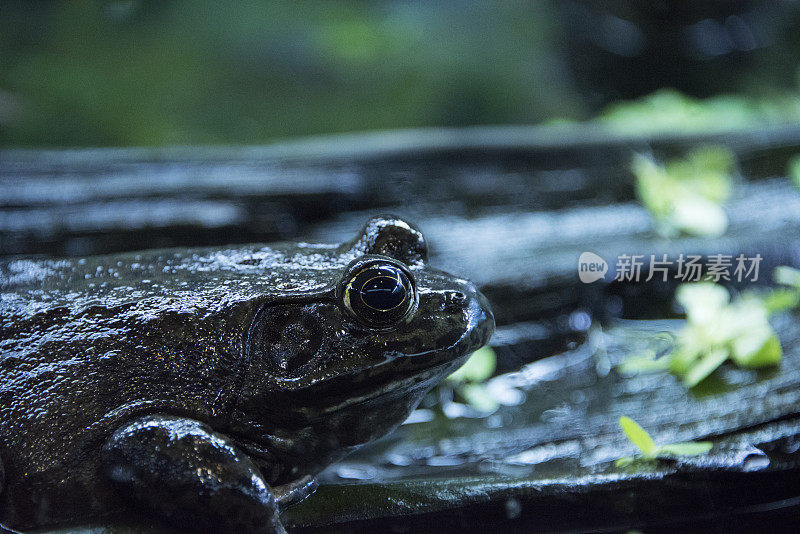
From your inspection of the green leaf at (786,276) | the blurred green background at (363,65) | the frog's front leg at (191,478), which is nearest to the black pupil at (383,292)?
the frog's front leg at (191,478)

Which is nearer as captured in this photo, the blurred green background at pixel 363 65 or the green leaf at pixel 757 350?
the green leaf at pixel 757 350

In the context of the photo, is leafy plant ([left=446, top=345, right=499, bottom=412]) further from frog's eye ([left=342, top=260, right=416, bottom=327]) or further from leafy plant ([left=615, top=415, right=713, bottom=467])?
frog's eye ([left=342, top=260, right=416, bottom=327])

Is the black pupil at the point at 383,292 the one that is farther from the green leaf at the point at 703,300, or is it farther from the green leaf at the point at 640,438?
the green leaf at the point at 703,300

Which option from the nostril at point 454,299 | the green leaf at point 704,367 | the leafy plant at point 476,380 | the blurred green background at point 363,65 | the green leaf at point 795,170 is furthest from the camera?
the blurred green background at point 363,65

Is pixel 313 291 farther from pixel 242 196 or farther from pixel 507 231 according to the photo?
pixel 507 231

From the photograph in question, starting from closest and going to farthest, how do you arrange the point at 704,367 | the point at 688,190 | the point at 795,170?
the point at 704,367 < the point at 688,190 < the point at 795,170

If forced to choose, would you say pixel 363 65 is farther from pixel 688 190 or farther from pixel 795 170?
pixel 795 170

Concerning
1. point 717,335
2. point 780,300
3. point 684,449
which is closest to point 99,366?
point 684,449

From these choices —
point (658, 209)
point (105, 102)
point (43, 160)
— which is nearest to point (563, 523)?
point (658, 209)
